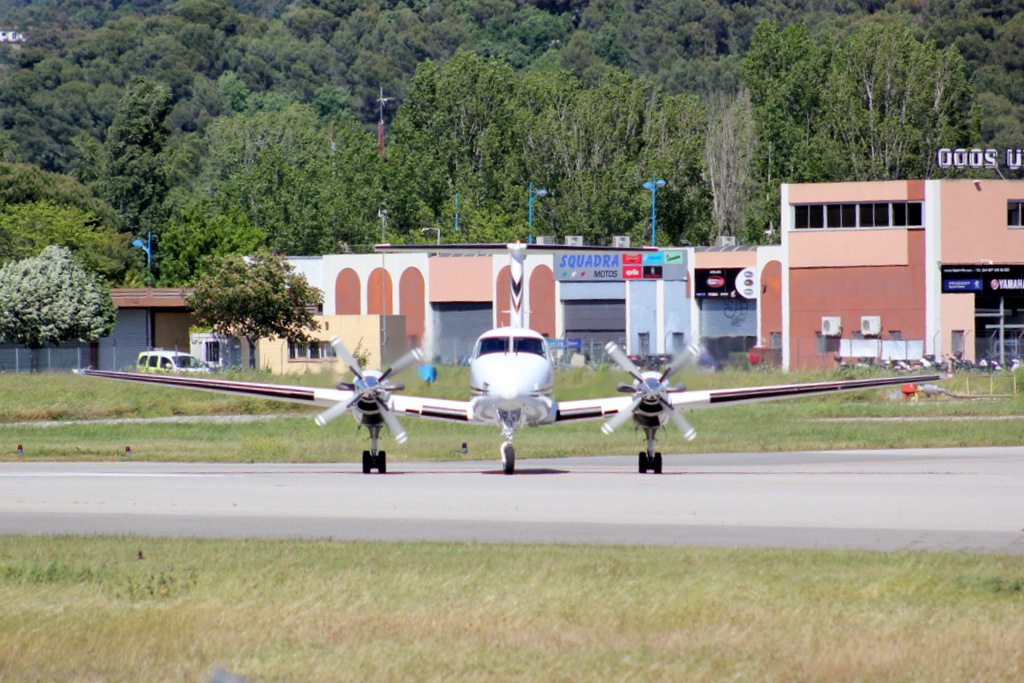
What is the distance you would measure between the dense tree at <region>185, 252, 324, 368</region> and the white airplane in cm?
3719

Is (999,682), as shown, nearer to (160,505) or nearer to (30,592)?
(30,592)

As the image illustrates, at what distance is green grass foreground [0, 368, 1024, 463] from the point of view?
32781mm

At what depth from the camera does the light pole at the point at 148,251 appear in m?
97.5

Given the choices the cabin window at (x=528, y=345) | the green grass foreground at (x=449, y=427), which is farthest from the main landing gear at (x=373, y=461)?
the cabin window at (x=528, y=345)

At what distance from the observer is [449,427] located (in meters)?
43.3

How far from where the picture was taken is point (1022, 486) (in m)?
21.6

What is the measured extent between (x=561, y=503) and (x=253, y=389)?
9.17 m

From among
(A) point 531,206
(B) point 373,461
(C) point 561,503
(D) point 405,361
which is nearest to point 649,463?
(D) point 405,361

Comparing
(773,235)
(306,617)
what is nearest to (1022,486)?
(306,617)

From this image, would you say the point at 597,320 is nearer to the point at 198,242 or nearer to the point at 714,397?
the point at 198,242

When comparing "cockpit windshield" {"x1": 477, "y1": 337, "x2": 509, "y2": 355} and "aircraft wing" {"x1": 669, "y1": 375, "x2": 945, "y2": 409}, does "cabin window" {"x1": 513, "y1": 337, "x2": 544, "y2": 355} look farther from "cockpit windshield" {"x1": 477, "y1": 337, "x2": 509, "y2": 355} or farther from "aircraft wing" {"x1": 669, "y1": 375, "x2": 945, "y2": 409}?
"aircraft wing" {"x1": 669, "y1": 375, "x2": 945, "y2": 409}

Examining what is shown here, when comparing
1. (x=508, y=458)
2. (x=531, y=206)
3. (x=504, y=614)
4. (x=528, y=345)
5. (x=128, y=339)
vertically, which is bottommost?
(x=504, y=614)

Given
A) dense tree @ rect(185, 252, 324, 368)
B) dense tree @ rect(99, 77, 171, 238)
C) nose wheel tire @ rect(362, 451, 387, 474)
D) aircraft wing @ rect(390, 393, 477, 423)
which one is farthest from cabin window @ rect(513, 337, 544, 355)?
dense tree @ rect(99, 77, 171, 238)

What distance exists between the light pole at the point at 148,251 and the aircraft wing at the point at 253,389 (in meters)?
71.4
